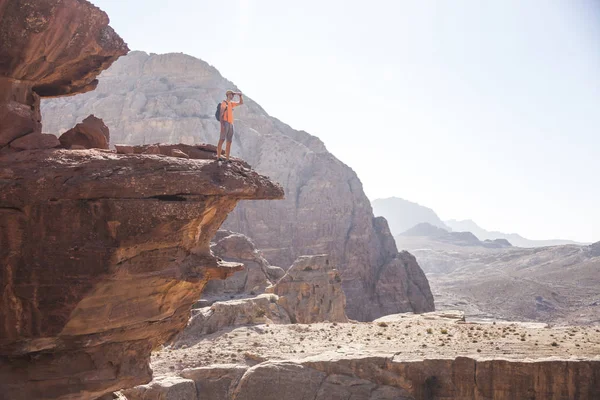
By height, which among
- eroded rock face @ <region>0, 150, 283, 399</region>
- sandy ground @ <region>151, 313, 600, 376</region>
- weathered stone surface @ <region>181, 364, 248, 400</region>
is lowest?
weathered stone surface @ <region>181, 364, 248, 400</region>

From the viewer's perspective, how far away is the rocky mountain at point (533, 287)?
286 feet

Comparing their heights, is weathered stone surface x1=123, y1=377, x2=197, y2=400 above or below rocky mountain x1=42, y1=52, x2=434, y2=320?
below

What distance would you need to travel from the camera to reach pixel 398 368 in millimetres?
19906

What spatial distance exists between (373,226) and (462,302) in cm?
2204

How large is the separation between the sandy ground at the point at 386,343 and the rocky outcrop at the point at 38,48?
12180 millimetres

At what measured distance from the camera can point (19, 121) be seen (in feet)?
40.4

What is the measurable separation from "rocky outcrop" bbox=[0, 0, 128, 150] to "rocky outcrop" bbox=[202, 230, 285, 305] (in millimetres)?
23692

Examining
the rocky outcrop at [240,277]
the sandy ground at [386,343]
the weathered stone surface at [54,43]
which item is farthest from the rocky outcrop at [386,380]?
the rocky outcrop at [240,277]

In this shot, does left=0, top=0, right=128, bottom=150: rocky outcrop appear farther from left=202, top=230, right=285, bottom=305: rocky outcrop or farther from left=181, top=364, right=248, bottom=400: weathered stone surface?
left=202, top=230, right=285, bottom=305: rocky outcrop

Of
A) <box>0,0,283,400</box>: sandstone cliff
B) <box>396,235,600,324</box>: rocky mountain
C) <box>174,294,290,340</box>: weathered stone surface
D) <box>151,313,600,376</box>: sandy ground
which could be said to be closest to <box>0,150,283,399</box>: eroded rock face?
<box>0,0,283,400</box>: sandstone cliff

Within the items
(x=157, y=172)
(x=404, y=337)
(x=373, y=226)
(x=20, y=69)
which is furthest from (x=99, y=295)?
(x=373, y=226)

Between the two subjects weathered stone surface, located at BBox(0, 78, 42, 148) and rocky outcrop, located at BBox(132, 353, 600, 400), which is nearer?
weathered stone surface, located at BBox(0, 78, 42, 148)

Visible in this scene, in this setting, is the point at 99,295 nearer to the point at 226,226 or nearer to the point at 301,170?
the point at 226,226

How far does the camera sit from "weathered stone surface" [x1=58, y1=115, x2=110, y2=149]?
45.4 ft
